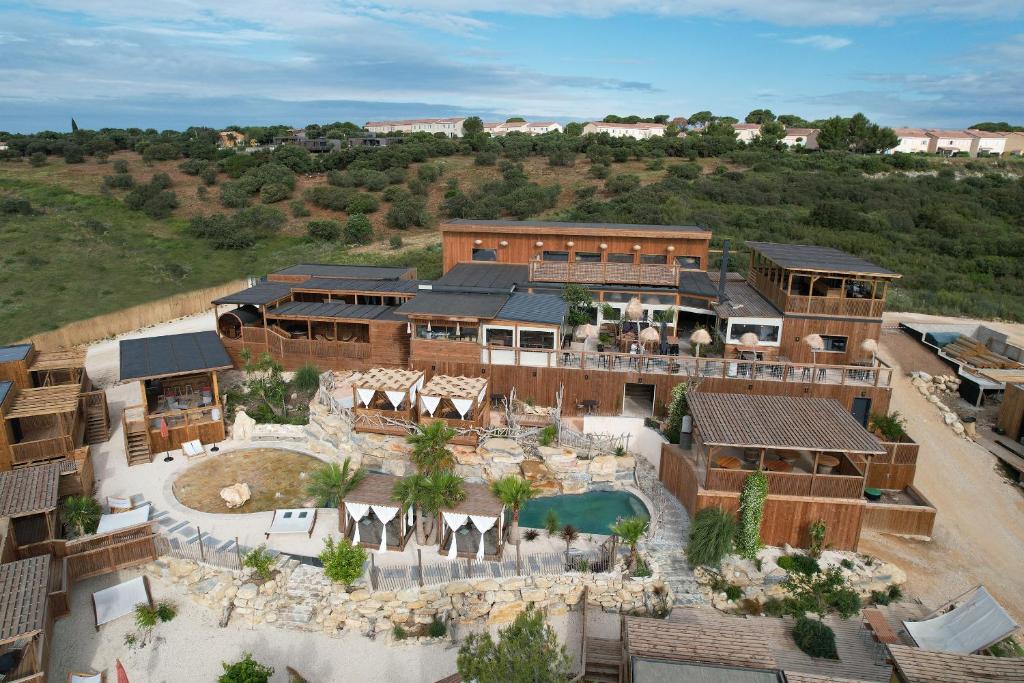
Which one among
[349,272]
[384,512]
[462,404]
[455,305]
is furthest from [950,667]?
[349,272]

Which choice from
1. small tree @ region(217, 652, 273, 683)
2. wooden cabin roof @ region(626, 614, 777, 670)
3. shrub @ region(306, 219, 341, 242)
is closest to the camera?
wooden cabin roof @ region(626, 614, 777, 670)

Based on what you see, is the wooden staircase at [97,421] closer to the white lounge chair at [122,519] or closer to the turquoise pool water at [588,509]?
the white lounge chair at [122,519]

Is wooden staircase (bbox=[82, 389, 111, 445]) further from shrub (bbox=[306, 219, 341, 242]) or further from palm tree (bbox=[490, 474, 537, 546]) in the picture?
shrub (bbox=[306, 219, 341, 242])

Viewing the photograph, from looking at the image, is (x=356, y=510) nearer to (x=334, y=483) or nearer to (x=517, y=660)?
(x=334, y=483)

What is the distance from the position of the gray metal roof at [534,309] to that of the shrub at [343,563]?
10689mm

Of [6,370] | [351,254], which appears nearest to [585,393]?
[6,370]

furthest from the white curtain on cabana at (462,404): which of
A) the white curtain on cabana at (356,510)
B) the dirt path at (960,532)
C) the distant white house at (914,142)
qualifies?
Result: the distant white house at (914,142)

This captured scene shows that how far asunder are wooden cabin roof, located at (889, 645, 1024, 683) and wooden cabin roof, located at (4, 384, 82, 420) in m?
24.3

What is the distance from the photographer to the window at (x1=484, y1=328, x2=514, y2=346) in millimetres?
23906

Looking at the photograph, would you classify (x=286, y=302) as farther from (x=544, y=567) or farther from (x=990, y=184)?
(x=990, y=184)

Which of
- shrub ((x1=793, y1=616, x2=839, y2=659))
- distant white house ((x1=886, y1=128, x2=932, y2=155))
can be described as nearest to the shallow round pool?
shrub ((x1=793, y1=616, x2=839, y2=659))

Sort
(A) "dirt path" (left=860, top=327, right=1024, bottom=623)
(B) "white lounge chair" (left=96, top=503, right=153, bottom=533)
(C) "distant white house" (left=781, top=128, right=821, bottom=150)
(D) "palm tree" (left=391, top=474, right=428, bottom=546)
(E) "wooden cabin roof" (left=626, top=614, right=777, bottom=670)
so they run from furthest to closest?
(C) "distant white house" (left=781, top=128, right=821, bottom=150)
(A) "dirt path" (left=860, top=327, right=1024, bottom=623)
(B) "white lounge chair" (left=96, top=503, right=153, bottom=533)
(D) "palm tree" (left=391, top=474, right=428, bottom=546)
(E) "wooden cabin roof" (left=626, top=614, right=777, bottom=670)

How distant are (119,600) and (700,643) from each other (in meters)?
14.0

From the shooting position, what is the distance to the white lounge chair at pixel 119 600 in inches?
576
